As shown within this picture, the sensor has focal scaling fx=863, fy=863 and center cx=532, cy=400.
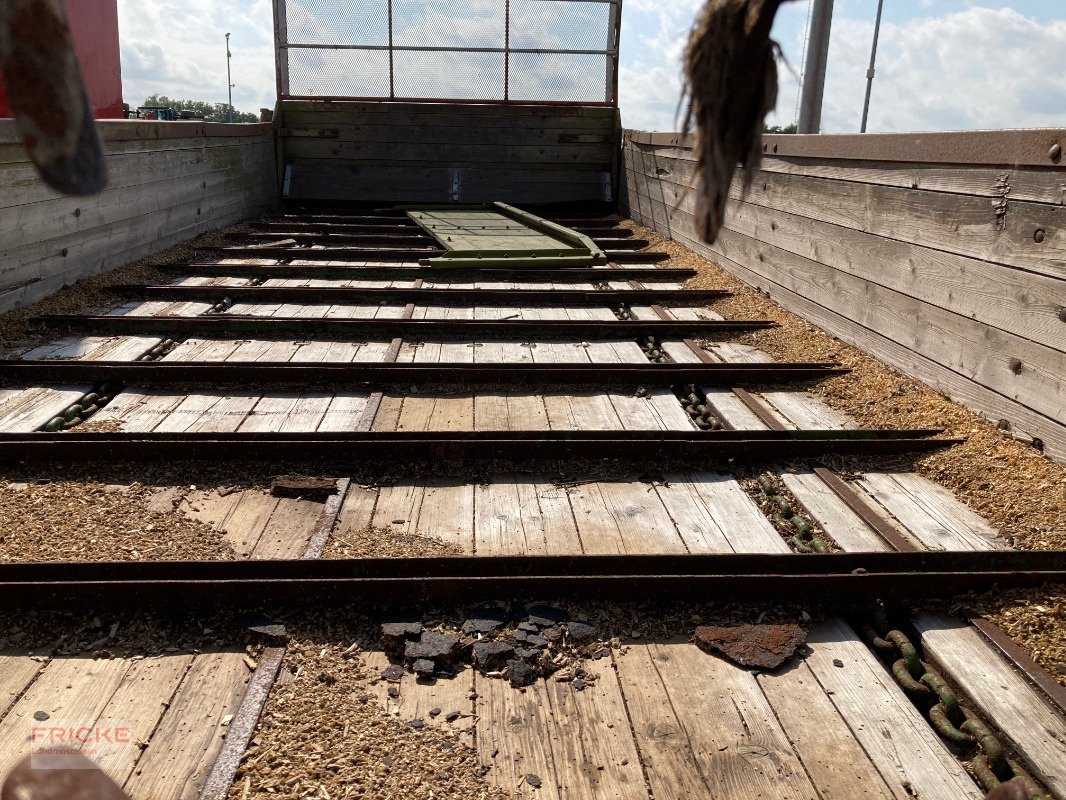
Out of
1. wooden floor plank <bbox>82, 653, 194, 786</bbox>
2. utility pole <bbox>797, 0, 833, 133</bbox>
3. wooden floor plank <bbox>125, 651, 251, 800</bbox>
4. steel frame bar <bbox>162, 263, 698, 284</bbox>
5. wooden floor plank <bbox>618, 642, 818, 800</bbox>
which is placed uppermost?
utility pole <bbox>797, 0, 833, 133</bbox>

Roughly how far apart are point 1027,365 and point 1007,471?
21.8 inches

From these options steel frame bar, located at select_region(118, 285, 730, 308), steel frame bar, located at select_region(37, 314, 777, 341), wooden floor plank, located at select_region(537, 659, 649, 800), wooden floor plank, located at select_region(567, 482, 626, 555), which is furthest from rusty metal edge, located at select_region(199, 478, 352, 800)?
steel frame bar, located at select_region(118, 285, 730, 308)

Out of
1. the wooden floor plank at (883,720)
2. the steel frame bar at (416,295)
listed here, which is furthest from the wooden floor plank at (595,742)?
the steel frame bar at (416,295)

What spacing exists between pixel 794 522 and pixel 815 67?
504cm

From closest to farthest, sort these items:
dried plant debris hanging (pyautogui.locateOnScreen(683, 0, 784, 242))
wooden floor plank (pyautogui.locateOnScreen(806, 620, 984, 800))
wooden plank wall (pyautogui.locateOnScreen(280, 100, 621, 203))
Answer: dried plant debris hanging (pyautogui.locateOnScreen(683, 0, 784, 242)) → wooden floor plank (pyautogui.locateOnScreen(806, 620, 984, 800)) → wooden plank wall (pyautogui.locateOnScreen(280, 100, 621, 203))

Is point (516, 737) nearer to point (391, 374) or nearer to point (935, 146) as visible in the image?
point (391, 374)

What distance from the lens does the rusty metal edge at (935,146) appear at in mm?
4039

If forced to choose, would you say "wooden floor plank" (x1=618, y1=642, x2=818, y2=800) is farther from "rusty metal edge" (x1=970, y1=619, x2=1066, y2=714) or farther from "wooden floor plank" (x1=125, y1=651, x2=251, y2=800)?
"wooden floor plank" (x1=125, y1=651, x2=251, y2=800)

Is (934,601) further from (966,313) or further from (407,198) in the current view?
(407,198)

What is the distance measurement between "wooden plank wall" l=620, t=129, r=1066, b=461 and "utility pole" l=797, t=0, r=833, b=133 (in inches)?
18.7

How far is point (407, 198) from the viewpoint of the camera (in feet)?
47.4

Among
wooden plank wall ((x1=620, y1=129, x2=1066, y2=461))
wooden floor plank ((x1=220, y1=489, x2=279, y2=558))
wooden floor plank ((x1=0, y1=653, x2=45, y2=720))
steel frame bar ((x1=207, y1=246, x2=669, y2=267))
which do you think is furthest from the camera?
steel frame bar ((x1=207, y1=246, x2=669, y2=267))

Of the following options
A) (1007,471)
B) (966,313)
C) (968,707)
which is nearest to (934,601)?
(968,707)

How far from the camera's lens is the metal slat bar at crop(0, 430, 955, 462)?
4.10 metres
